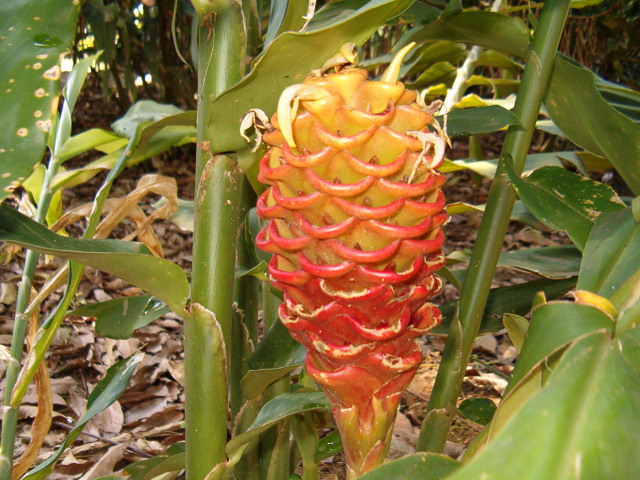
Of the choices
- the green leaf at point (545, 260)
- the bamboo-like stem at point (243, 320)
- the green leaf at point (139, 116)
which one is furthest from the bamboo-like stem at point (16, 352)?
the green leaf at point (545, 260)

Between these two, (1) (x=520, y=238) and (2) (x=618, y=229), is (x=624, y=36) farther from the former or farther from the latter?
(2) (x=618, y=229)

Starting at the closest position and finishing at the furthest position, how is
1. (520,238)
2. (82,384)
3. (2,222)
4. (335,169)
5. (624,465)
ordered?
(624,465)
(335,169)
(2,222)
(82,384)
(520,238)

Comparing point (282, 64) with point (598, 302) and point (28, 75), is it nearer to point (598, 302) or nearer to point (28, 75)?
point (28, 75)

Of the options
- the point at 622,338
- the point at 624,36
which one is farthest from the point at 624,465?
the point at 624,36

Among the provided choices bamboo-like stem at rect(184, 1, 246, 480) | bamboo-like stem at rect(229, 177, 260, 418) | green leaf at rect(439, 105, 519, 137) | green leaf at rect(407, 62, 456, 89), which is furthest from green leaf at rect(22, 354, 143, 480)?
green leaf at rect(407, 62, 456, 89)

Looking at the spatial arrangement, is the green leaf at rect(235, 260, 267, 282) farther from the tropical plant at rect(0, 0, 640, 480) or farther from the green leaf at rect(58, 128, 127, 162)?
the green leaf at rect(58, 128, 127, 162)

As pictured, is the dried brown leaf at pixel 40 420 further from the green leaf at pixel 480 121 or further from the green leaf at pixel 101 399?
the green leaf at pixel 480 121
